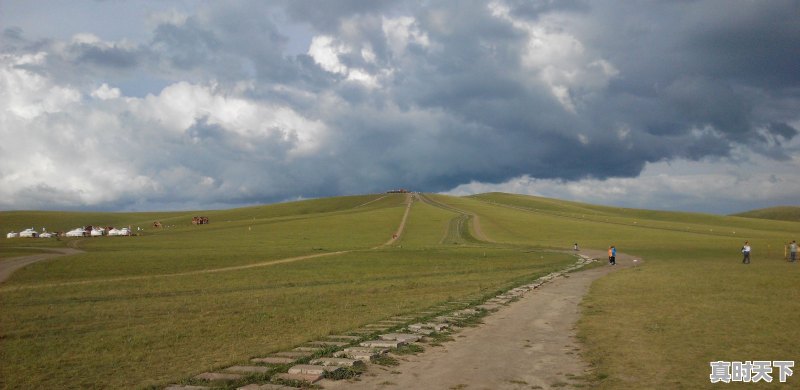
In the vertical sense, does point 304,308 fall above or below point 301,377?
below

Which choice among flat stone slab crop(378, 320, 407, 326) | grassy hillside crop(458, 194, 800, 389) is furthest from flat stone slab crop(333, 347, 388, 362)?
grassy hillside crop(458, 194, 800, 389)

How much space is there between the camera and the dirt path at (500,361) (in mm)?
12766

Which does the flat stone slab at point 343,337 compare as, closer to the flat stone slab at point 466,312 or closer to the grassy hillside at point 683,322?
the flat stone slab at point 466,312

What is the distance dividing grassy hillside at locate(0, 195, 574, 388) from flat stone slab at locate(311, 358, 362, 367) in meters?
2.60

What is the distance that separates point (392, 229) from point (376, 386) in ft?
326

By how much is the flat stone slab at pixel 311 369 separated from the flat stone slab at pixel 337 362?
0.32m

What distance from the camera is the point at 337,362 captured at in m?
14.2

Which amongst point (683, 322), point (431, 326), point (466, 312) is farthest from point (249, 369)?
point (683, 322)

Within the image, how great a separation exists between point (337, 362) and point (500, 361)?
172 inches

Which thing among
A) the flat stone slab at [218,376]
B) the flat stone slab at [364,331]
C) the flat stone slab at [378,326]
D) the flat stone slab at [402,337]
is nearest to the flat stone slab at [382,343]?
the flat stone slab at [402,337]

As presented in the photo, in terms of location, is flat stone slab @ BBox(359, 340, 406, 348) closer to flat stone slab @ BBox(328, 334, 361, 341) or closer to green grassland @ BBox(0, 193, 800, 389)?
flat stone slab @ BBox(328, 334, 361, 341)

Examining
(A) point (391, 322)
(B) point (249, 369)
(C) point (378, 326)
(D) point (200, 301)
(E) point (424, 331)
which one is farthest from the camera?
(D) point (200, 301)

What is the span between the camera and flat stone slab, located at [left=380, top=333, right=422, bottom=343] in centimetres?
1722

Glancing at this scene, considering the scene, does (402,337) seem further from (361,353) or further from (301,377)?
(301,377)
